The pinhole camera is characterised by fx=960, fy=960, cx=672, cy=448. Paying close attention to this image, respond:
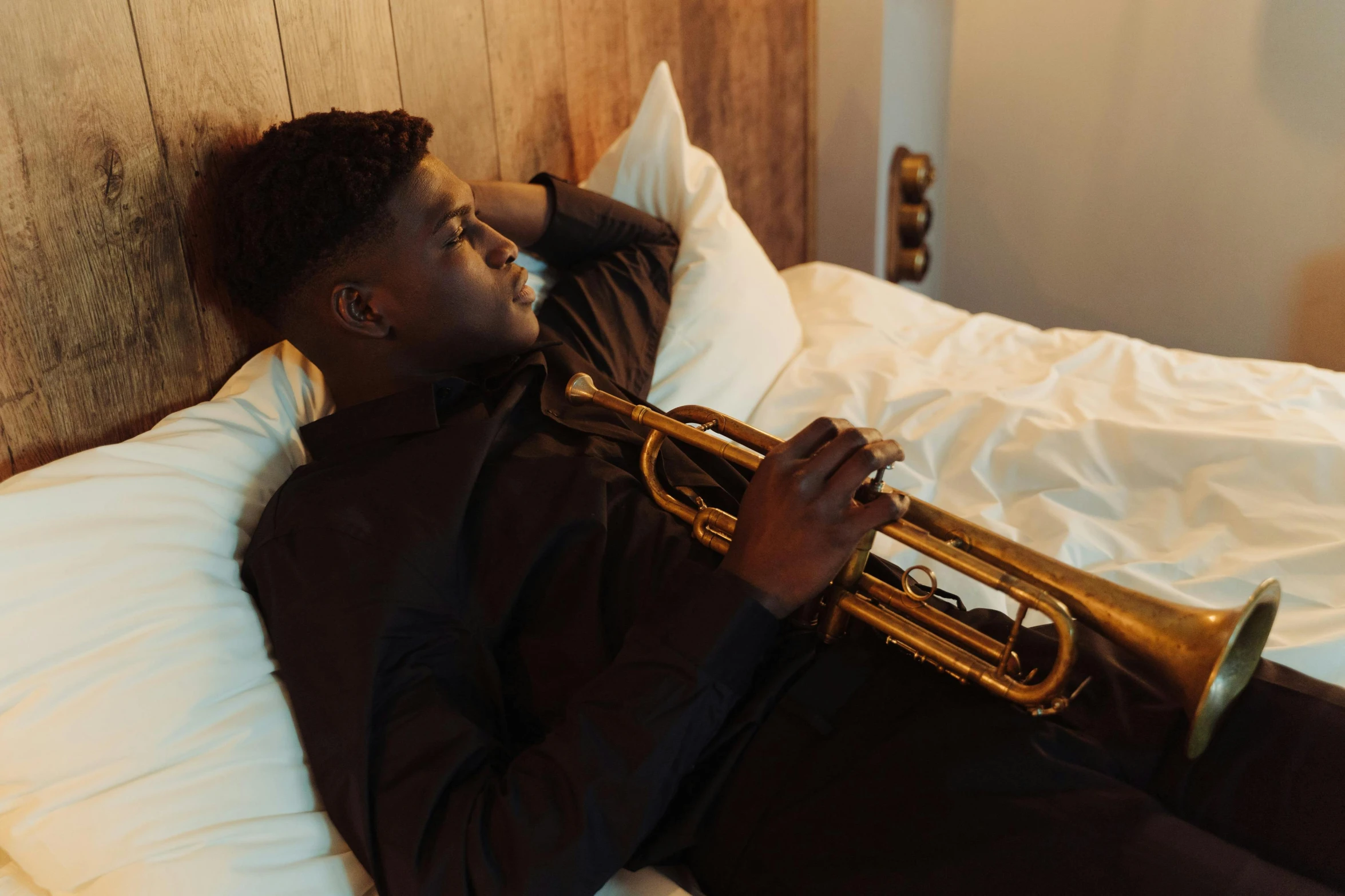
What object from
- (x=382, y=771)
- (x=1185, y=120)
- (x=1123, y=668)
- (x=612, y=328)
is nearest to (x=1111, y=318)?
(x=1185, y=120)

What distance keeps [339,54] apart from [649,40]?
0.83 metres

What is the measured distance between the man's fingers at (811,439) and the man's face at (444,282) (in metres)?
0.42

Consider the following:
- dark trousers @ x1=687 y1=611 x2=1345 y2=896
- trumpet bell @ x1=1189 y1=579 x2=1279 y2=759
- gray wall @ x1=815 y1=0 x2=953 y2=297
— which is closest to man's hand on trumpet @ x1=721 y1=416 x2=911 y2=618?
dark trousers @ x1=687 y1=611 x2=1345 y2=896

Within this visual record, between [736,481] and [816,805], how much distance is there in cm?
45

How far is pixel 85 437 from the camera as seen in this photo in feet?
3.58

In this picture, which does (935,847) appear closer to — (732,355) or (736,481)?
(736,481)

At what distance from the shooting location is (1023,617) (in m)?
0.88

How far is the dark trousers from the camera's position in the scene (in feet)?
2.57

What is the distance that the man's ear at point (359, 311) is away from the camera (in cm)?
113

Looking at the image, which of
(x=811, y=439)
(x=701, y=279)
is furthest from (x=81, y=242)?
(x=701, y=279)

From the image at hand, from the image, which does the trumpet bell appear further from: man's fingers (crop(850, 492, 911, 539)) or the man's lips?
the man's lips

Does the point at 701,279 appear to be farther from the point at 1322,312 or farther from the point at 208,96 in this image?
the point at 1322,312

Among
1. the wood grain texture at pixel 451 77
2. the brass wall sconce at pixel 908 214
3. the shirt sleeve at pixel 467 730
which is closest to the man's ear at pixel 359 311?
the shirt sleeve at pixel 467 730

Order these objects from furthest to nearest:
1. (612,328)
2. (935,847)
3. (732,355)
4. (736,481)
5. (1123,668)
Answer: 1. (732,355)
2. (612,328)
3. (736,481)
4. (1123,668)
5. (935,847)
